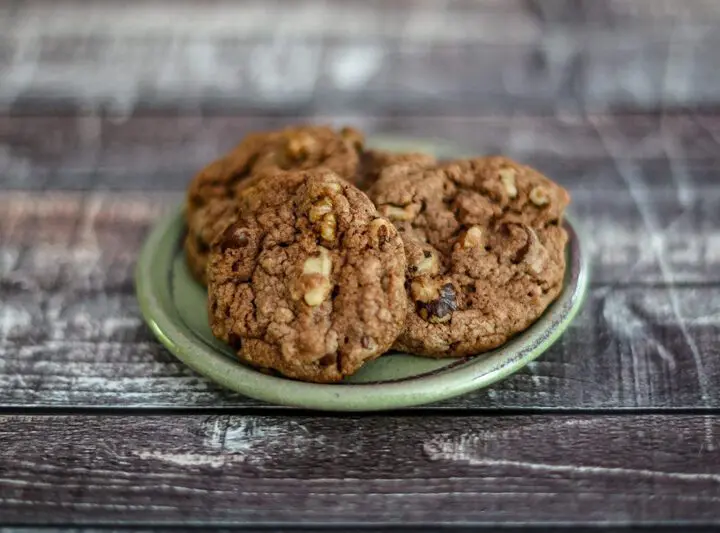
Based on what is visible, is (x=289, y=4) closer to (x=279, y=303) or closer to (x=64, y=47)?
(x=64, y=47)

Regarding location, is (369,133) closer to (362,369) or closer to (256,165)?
(256,165)

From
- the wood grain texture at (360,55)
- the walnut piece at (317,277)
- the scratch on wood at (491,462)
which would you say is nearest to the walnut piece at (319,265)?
the walnut piece at (317,277)

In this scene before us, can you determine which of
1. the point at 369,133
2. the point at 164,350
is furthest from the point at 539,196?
the point at 369,133

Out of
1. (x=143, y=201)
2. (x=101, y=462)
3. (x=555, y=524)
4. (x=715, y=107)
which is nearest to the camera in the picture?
(x=555, y=524)

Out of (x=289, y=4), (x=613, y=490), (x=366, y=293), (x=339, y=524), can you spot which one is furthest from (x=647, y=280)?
(x=289, y=4)

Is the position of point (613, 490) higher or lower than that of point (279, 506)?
higher

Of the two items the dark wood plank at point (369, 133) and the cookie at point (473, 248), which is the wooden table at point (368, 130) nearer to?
the dark wood plank at point (369, 133)
